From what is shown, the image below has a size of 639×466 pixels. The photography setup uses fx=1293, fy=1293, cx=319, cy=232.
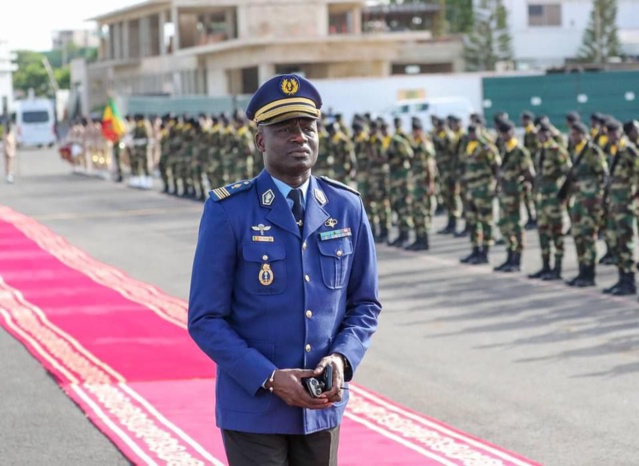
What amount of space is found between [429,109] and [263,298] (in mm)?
40561

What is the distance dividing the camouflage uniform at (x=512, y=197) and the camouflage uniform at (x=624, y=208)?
182 cm

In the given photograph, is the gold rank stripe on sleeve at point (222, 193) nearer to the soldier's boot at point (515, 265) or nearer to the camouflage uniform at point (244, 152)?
the soldier's boot at point (515, 265)

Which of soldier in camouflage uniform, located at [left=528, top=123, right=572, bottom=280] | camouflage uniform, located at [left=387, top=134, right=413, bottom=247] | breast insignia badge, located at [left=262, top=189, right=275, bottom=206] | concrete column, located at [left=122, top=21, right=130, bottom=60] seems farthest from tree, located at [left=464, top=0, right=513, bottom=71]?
breast insignia badge, located at [left=262, top=189, right=275, bottom=206]

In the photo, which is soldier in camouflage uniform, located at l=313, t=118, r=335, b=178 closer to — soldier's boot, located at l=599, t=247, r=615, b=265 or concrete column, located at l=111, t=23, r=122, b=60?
soldier's boot, located at l=599, t=247, r=615, b=265

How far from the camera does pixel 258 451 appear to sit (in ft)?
14.0

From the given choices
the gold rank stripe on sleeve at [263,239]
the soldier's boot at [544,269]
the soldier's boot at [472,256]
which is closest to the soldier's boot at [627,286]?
the soldier's boot at [544,269]

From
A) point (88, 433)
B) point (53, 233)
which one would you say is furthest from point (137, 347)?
point (53, 233)

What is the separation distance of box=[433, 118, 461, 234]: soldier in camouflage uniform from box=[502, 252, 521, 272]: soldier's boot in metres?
4.33

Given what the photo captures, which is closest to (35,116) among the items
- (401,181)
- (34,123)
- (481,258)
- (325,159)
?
(34,123)

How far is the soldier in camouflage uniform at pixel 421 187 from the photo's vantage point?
18500 millimetres

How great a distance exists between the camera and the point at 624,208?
1409 cm

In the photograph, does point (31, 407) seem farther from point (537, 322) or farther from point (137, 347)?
point (537, 322)

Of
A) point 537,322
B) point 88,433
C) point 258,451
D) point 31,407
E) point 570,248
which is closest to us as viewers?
point 258,451

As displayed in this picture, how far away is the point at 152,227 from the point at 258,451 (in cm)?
1844
